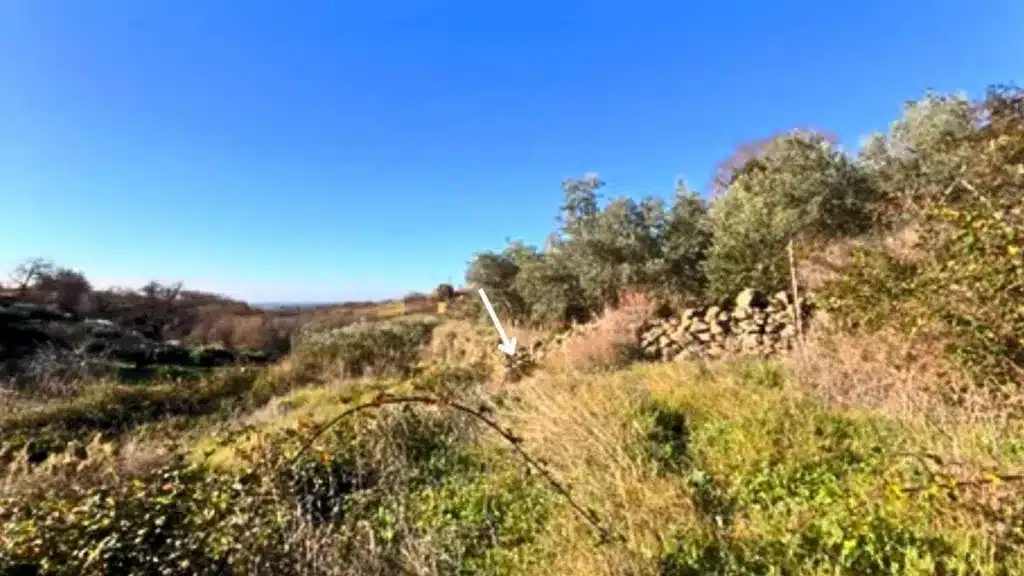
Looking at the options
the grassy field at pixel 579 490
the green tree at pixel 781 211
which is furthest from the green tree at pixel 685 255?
→ the grassy field at pixel 579 490

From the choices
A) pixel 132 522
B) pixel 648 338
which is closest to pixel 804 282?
pixel 648 338

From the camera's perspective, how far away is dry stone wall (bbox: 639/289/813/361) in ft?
28.4

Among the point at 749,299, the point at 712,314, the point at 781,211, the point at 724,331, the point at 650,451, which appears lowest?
the point at 650,451

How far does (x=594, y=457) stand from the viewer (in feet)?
14.0

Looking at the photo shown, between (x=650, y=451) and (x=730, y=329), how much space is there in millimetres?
5689

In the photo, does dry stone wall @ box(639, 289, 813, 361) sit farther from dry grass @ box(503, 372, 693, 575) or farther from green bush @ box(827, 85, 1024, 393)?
dry grass @ box(503, 372, 693, 575)

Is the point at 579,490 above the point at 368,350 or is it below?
below

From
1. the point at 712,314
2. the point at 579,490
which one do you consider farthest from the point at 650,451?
the point at 712,314

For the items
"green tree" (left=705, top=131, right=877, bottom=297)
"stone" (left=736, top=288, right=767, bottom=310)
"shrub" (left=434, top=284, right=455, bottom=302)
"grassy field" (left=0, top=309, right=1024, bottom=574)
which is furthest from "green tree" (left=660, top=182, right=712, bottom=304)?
"shrub" (left=434, top=284, right=455, bottom=302)

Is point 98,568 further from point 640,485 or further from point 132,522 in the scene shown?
point 640,485

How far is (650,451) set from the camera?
445 cm

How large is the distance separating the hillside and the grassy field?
0.7 inches

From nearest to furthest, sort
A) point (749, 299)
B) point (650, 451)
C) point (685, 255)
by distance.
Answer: point (650, 451), point (749, 299), point (685, 255)

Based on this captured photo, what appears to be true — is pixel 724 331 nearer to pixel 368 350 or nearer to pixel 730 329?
pixel 730 329
